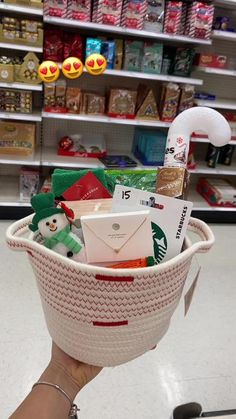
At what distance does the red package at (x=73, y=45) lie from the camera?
247cm

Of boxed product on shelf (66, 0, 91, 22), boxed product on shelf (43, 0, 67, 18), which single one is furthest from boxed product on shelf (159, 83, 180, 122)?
boxed product on shelf (43, 0, 67, 18)

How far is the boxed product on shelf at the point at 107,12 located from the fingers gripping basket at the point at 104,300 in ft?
7.22

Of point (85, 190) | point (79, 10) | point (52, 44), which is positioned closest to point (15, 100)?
point (52, 44)

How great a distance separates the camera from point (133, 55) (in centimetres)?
259

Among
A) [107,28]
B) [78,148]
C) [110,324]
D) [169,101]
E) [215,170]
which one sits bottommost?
[215,170]

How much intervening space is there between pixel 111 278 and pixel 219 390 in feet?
4.46

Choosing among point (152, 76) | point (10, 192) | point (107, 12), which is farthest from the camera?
point (10, 192)

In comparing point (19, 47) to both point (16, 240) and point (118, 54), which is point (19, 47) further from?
point (16, 240)

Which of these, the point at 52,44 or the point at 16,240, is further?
the point at 52,44

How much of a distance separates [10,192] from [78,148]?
0.67 m

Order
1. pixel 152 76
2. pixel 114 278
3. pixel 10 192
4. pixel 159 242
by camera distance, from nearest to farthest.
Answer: pixel 114 278, pixel 159 242, pixel 152 76, pixel 10 192

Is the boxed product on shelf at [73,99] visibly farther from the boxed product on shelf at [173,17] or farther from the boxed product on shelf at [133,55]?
the boxed product on shelf at [173,17]

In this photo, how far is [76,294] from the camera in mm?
540

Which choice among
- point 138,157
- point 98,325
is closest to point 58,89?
point 138,157
